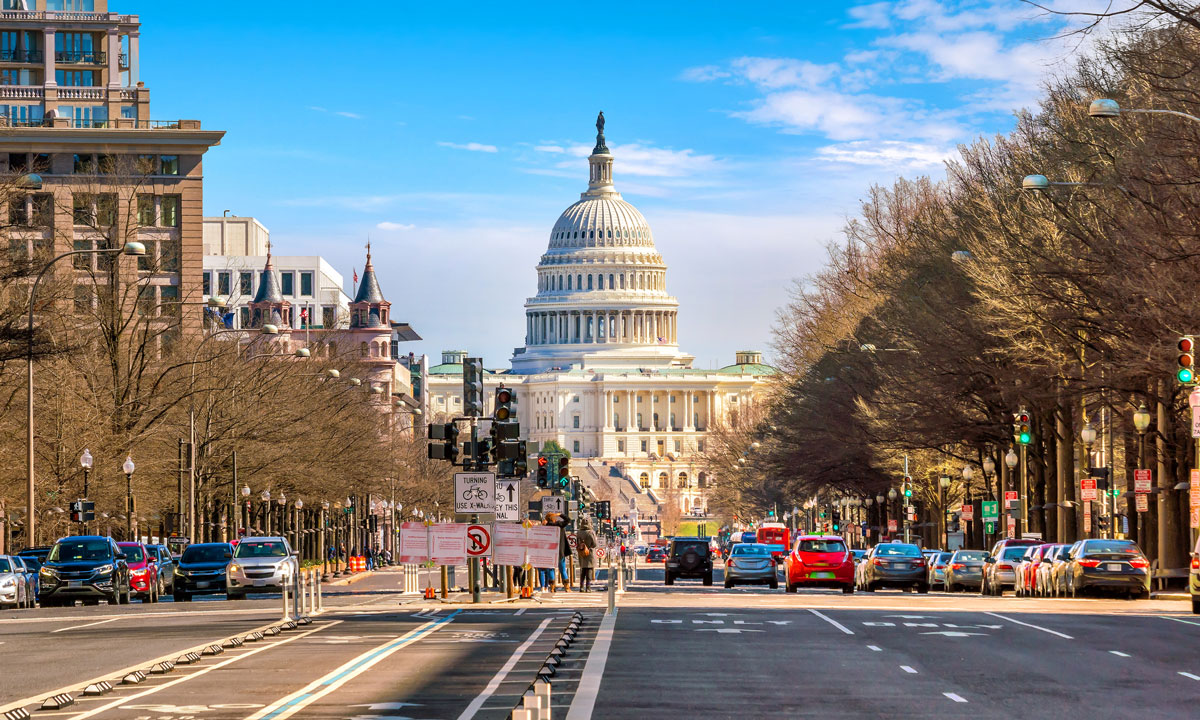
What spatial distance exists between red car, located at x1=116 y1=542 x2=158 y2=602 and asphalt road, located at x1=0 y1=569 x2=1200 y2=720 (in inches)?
433

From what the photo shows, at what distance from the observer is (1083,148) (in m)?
44.9

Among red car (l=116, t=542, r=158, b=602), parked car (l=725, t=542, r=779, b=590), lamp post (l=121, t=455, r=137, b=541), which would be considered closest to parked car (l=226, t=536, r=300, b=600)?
red car (l=116, t=542, r=158, b=602)

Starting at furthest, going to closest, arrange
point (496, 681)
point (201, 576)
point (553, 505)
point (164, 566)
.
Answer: point (553, 505) → point (164, 566) → point (201, 576) → point (496, 681)

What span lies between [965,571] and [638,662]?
109 feet

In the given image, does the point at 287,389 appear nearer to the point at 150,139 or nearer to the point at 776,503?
the point at 150,139

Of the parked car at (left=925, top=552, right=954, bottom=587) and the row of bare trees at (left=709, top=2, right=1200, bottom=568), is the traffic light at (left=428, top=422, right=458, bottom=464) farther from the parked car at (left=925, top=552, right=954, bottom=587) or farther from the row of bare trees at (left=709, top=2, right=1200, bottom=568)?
the parked car at (left=925, top=552, right=954, bottom=587)

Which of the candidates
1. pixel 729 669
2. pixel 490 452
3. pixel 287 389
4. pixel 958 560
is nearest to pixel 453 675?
pixel 729 669

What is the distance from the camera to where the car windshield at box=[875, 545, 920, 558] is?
176 ft

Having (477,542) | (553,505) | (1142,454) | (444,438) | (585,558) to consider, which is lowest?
(585,558)

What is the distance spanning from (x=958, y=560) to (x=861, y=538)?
63975mm

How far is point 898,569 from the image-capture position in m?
53.0

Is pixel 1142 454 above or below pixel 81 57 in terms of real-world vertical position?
below

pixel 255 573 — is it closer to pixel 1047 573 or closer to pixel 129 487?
pixel 129 487

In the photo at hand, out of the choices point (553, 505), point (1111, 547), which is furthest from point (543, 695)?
point (553, 505)
